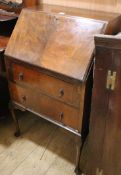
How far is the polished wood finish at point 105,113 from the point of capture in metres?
0.90

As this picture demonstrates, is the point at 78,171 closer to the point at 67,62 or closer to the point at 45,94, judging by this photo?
the point at 45,94

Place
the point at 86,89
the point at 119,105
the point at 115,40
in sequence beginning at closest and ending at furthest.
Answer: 1. the point at 115,40
2. the point at 119,105
3. the point at 86,89

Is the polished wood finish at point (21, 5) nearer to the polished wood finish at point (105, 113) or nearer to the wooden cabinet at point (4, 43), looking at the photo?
the wooden cabinet at point (4, 43)

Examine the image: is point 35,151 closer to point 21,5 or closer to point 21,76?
point 21,76

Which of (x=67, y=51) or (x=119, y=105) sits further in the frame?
(x=67, y=51)

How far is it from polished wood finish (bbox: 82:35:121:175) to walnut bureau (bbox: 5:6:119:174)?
0.41 ft

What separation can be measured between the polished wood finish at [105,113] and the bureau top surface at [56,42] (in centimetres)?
16

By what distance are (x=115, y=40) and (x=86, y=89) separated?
38 cm

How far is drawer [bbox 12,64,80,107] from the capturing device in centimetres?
122

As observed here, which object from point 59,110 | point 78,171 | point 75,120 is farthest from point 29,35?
point 78,171

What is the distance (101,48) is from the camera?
3.01 feet

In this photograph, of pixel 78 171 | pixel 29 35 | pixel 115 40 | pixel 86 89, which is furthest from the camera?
pixel 78 171

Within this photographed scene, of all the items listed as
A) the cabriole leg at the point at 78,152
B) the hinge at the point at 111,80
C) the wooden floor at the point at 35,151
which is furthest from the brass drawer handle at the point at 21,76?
the hinge at the point at 111,80

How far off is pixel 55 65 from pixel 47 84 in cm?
16
